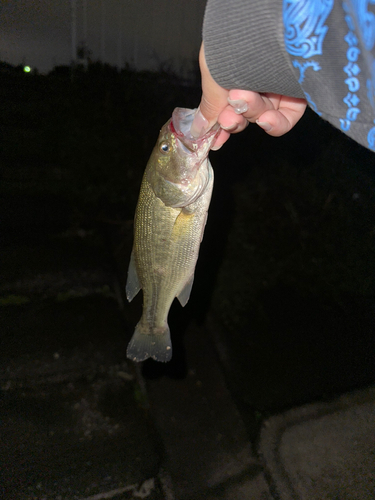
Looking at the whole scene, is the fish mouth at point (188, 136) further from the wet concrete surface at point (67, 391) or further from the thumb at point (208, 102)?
the wet concrete surface at point (67, 391)

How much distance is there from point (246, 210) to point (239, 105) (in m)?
3.57

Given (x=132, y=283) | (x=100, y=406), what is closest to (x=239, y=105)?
(x=132, y=283)

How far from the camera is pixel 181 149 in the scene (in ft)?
4.93

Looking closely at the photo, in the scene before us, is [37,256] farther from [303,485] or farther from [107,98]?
A: [303,485]

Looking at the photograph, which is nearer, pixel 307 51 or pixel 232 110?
pixel 307 51

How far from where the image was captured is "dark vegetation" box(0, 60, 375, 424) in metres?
3.39

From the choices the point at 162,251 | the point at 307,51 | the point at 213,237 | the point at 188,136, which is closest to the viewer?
the point at 307,51

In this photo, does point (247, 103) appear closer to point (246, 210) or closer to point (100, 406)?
point (100, 406)

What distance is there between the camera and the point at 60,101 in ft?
18.0

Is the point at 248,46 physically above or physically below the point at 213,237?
above

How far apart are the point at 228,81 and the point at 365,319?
10.1ft

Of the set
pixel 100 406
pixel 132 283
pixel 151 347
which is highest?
pixel 132 283

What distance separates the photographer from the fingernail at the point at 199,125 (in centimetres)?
131

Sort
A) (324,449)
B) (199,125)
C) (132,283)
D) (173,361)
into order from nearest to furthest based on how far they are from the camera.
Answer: (199,125) < (132,283) < (324,449) < (173,361)
